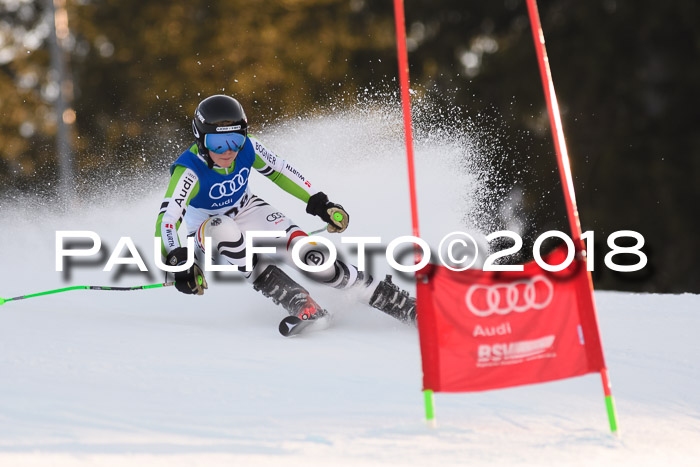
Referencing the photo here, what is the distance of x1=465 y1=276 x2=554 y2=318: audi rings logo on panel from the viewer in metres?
3.98

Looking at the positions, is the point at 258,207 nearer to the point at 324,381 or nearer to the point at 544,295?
the point at 324,381

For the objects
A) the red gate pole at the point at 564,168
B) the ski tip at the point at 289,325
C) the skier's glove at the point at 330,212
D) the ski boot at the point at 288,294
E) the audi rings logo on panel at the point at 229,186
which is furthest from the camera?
the skier's glove at the point at 330,212

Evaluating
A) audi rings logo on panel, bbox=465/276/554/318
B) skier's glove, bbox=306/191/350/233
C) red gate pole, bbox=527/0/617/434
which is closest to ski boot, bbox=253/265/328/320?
skier's glove, bbox=306/191/350/233

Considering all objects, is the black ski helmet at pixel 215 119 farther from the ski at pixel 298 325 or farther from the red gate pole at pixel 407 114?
the red gate pole at pixel 407 114

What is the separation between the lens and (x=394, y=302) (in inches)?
246

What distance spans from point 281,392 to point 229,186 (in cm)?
193

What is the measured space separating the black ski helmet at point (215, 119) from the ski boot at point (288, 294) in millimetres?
818

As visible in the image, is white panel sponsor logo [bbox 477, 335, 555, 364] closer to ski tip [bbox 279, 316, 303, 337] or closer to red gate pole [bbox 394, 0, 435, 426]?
red gate pole [bbox 394, 0, 435, 426]

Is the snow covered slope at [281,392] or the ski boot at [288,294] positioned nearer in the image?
the snow covered slope at [281,392]

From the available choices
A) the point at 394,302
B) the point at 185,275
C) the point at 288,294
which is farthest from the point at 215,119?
the point at 394,302

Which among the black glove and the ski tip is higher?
the black glove

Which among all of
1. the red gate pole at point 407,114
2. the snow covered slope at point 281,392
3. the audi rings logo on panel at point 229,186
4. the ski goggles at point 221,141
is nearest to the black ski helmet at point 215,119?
the ski goggles at point 221,141

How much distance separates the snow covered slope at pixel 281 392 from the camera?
12.5 ft

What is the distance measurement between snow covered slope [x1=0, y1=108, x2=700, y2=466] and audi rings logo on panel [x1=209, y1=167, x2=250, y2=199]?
86 centimetres
